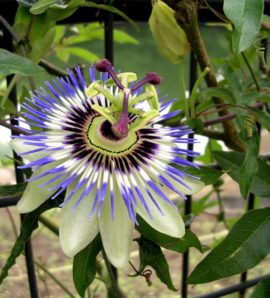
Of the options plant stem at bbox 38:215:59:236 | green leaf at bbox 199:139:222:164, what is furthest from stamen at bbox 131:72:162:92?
green leaf at bbox 199:139:222:164

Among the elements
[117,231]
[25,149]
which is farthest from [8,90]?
[117,231]

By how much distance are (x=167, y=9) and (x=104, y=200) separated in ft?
0.88

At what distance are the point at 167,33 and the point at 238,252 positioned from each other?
297 millimetres

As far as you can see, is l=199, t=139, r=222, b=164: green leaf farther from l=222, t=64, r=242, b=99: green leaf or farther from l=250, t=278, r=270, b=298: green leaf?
l=250, t=278, r=270, b=298: green leaf

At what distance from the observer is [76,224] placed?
61cm

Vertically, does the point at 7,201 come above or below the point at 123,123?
below

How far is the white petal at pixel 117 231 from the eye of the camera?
61 cm

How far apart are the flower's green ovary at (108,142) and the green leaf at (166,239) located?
88 millimetres

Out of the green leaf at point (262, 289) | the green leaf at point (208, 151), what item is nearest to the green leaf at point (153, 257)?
the green leaf at point (262, 289)

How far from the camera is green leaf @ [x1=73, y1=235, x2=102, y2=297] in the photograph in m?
0.68

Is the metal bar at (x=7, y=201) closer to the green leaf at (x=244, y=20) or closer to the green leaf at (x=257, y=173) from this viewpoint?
the green leaf at (x=257, y=173)

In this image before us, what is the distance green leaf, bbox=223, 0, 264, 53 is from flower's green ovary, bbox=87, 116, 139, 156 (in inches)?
6.7

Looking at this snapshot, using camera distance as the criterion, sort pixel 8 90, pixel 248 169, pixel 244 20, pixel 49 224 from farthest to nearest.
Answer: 1. pixel 49 224
2. pixel 8 90
3. pixel 248 169
4. pixel 244 20

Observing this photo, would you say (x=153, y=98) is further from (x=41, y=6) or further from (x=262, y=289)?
(x=262, y=289)
